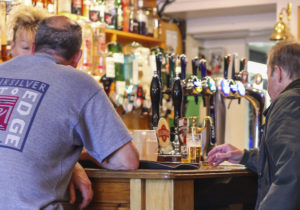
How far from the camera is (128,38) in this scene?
505cm

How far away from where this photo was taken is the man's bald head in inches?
73.9

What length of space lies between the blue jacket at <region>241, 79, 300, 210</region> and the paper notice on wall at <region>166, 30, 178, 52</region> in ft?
11.8

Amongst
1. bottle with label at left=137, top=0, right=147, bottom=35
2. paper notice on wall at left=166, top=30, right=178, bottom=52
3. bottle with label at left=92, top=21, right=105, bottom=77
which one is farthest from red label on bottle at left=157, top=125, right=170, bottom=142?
paper notice on wall at left=166, top=30, right=178, bottom=52

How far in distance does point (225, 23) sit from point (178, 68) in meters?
2.97

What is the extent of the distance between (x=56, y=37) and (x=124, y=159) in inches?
19.3

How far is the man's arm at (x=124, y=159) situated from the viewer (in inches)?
72.5

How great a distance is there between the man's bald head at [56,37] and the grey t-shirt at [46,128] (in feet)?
0.15

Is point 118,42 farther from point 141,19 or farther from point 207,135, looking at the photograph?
point 207,135

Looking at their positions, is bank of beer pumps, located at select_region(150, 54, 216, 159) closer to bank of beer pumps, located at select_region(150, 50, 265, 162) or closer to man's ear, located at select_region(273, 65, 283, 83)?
bank of beer pumps, located at select_region(150, 50, 265, 162)

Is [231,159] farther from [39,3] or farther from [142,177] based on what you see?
[39,3]

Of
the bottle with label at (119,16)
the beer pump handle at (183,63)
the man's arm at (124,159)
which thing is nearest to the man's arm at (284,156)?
the man's arm at (124,159)

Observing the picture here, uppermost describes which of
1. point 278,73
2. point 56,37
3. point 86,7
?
point 86,7

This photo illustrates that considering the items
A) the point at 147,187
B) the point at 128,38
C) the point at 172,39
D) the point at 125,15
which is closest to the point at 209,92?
the point at 147,187

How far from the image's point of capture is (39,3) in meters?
3.61
